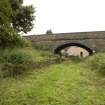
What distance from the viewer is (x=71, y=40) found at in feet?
111

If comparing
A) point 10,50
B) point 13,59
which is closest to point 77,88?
point 13,59

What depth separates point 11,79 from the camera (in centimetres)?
1129

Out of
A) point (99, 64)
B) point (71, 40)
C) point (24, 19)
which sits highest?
point (24, 19)

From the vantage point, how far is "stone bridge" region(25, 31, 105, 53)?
32719 millimetres

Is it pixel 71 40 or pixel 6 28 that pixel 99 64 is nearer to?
pixel 6 28

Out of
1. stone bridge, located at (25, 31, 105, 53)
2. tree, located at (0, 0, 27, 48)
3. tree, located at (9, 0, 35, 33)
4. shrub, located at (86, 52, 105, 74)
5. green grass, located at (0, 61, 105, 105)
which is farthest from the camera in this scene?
stone bridge, located at (25, 31, 105, 53)

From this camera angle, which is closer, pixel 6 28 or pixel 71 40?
pixel 6 28

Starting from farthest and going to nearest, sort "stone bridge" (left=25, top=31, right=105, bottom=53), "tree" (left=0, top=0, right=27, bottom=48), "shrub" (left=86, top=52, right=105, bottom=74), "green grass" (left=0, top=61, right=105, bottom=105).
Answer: "stone bridge" (left=25, top=31, right=105, bottom=53) → "shrub" (left=86, top=52, right=105, bottom=74) → "tree" (left=0, top=0, right=27, bottom=48) → "green grass" (left=0, top=61, right=105, bottom=105)

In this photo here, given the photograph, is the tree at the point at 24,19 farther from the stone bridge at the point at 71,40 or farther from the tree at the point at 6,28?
the tree at the point at 6,28

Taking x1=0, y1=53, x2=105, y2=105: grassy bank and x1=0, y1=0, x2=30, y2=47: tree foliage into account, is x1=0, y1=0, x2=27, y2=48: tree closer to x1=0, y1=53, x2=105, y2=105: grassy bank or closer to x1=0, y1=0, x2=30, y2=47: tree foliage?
x1=0, y1=0, x2=30, y2=47: tree foliage

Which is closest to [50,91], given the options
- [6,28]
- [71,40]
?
[6,28]

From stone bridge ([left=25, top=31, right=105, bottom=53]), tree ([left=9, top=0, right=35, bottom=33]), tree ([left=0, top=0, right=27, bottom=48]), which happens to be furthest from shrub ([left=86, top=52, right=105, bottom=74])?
stone bridge ([left=25, top=31, right=105, bottom=53])

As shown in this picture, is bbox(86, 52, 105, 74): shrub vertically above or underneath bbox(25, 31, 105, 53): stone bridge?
underneath

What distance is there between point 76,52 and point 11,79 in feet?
167
